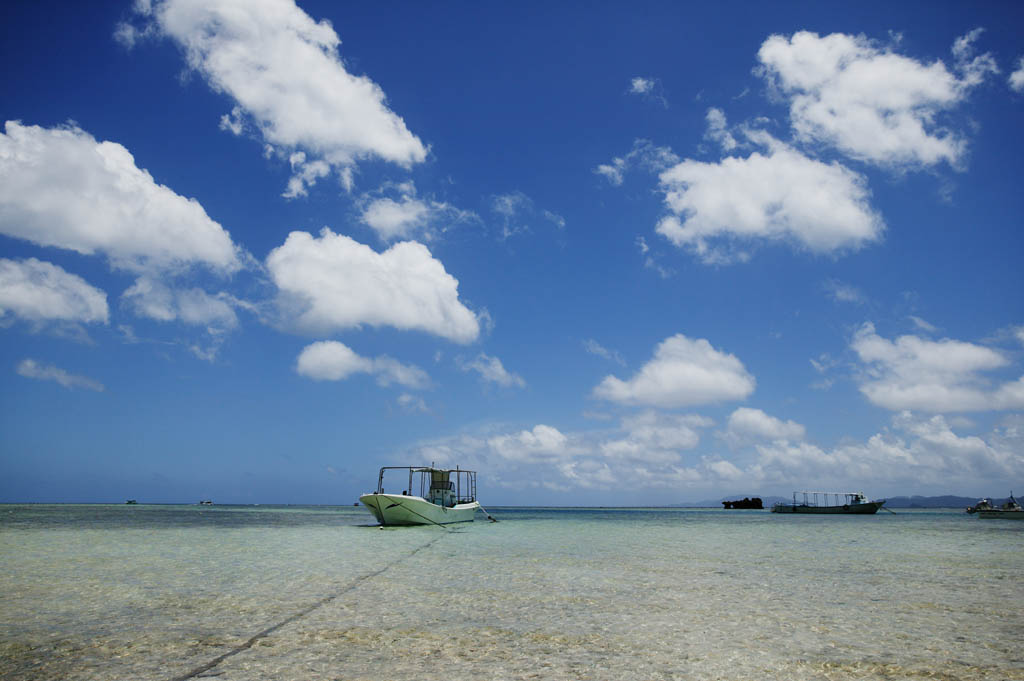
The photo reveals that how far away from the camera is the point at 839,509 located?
13475 cm

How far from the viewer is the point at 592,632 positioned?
1077cm

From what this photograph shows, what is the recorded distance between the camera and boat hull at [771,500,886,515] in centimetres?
12700

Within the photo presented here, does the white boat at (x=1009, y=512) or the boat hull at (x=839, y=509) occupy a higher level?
the white boat at (x=1009, y=512)

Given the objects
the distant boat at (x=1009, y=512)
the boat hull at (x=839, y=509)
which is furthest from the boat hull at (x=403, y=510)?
the boat hull at (x=839, y=509)

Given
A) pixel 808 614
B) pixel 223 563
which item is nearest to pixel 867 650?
pixel 808 614

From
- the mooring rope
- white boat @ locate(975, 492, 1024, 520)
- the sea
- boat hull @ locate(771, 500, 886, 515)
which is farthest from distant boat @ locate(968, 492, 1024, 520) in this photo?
the mooring rope

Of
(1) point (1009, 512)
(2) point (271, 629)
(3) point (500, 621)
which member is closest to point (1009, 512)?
(1) point (1009, 512)

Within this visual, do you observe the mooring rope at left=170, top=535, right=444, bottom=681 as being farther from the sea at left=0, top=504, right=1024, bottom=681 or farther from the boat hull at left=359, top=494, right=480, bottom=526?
the boat hull at left=359, top=494, right=480, bottom=526

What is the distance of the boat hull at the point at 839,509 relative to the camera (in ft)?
417

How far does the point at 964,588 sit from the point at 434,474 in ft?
147

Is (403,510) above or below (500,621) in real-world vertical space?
below

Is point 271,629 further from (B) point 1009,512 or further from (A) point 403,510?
(B) point 1009,512

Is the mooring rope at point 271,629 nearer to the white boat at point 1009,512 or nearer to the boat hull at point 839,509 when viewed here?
the white boat at point 1009,512

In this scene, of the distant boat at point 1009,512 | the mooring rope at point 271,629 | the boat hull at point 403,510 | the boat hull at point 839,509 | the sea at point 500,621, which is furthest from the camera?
the boat hull at point 839,509
